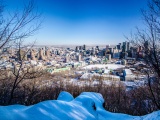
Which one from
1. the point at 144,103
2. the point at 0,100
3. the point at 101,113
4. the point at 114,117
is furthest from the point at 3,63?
the point at 144,103

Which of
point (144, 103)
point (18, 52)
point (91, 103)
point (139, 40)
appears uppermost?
point (139, 40)

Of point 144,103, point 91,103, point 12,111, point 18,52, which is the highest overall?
point 18,52

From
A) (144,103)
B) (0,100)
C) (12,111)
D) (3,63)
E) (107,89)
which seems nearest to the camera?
(12,111)

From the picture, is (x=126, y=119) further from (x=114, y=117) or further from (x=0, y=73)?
(x=0, y=73)

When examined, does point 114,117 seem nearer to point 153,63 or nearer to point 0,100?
point 153,63

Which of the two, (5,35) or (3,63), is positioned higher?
(5,35)

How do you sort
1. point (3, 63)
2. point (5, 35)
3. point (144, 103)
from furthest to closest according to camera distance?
point (144, 103) < point (3, 63) < point (5, 35)

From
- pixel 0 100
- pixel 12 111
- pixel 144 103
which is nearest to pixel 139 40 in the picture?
pixel 12 111

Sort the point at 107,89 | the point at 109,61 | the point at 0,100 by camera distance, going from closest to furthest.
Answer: the point at 0,100 → the point at 107,89 → the point at 109,61

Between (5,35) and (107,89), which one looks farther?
(107,89)
